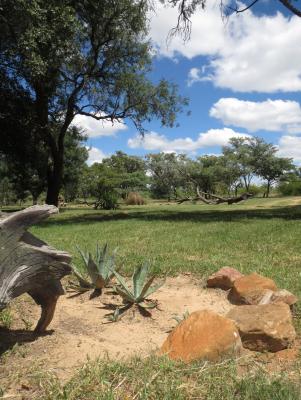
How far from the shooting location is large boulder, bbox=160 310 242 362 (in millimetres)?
3412

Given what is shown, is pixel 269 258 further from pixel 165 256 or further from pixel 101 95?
pixel 101 95

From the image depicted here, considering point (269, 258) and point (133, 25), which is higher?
point (133, 25)

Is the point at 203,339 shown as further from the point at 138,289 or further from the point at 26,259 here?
the point at 138,289

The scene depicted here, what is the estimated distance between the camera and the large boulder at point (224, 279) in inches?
215

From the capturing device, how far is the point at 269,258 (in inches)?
291

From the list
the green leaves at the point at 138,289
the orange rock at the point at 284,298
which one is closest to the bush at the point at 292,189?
the orange rock at the point at 284,298

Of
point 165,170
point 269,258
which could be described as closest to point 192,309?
point 269,258

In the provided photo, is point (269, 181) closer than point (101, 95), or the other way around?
point (101, 95)

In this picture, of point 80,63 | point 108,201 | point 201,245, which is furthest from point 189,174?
point 201,245

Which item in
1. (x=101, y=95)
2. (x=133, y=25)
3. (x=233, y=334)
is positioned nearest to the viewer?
(x=233, y=334)

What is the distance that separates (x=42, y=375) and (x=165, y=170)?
65.9 m

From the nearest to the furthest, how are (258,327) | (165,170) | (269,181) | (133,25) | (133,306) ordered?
(258,327)
(133,306)
(133,25)
(269,181)
(165,170)

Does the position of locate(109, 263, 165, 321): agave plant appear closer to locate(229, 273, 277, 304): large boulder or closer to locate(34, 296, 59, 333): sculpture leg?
locate(229, 273, 277, 304): large boulder

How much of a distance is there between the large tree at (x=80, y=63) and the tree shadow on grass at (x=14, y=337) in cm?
1070
